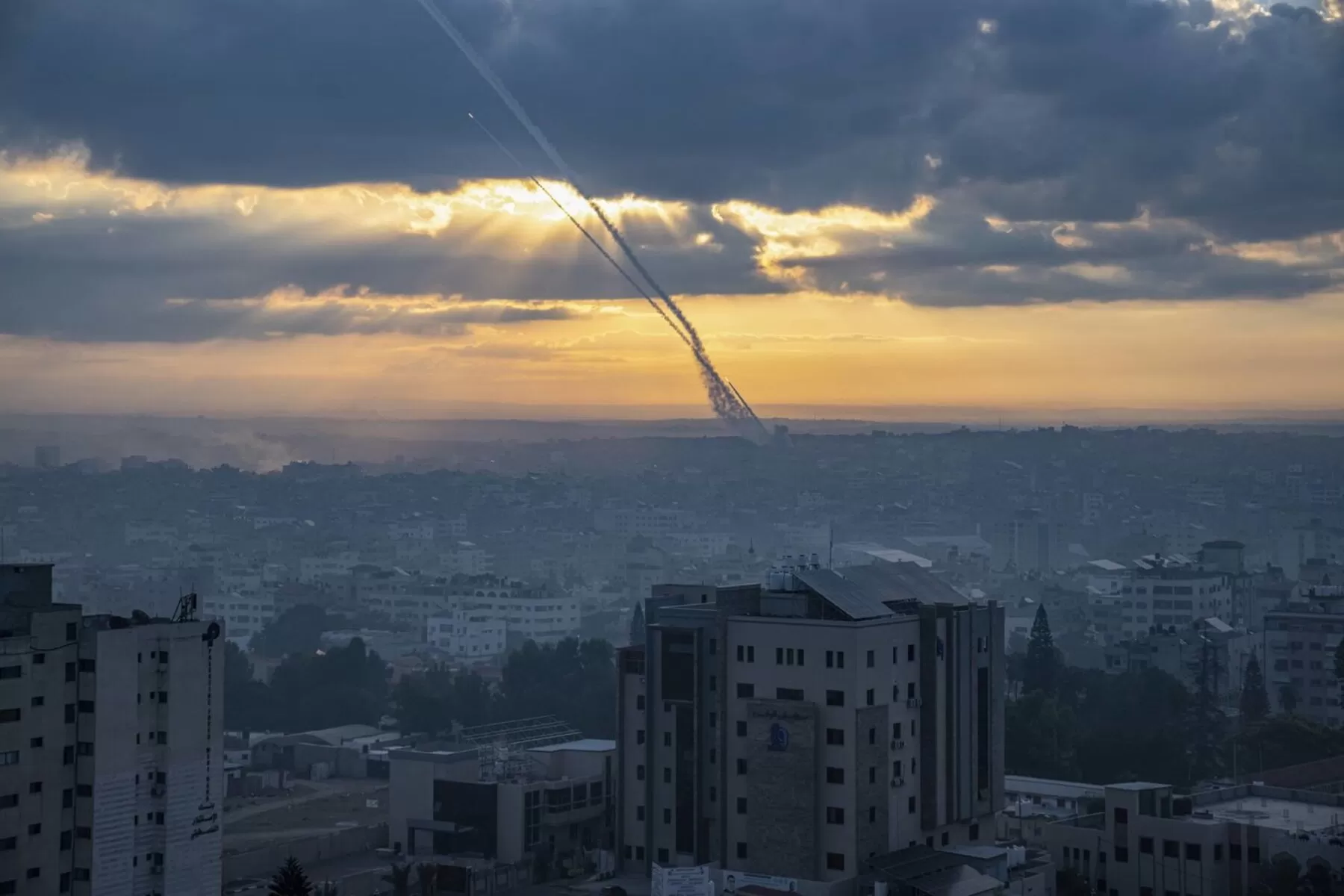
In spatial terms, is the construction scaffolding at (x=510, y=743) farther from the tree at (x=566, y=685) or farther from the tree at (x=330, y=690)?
the tree at (x=330, y=690)

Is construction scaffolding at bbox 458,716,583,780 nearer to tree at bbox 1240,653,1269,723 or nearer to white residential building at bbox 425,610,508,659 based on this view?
tree at bbox 1240,653,1269,723

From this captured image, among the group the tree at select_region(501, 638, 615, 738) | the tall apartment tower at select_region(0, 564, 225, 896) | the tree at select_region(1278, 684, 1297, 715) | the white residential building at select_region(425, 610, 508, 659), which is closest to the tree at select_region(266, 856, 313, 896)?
the tall apartment tower at select_region(0, 564, 225, 896)

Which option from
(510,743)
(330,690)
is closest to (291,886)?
(510,743)

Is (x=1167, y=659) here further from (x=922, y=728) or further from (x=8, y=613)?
(x=8, y=613)

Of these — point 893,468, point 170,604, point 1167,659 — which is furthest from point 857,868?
point 893,468

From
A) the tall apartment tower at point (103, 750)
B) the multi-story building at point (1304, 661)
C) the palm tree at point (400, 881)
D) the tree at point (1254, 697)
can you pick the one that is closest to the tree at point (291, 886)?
the tall apartment tower at point (103, 750)
